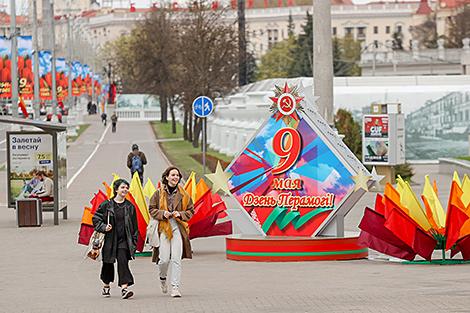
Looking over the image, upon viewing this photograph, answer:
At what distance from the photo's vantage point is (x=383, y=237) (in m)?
19.3

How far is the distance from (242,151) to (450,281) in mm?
5056

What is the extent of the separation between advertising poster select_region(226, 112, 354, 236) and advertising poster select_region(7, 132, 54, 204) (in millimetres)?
9036

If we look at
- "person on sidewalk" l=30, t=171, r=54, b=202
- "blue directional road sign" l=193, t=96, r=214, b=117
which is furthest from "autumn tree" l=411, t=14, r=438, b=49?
"person on sidewalk" l=30, t=171, r=54, b=202

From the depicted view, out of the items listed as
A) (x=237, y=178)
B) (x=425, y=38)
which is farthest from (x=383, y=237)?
(x=425, y=38)

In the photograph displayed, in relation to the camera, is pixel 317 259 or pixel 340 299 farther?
pixel 317 259

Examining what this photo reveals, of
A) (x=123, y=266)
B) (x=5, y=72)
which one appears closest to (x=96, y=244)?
(x=123, y=266)

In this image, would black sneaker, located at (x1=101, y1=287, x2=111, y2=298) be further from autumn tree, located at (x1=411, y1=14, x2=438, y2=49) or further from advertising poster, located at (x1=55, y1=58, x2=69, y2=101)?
autumn tree, located at (x1=411, y1=14, x2=438, y2=49)

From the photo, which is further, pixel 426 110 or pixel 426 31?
pixel 426 31

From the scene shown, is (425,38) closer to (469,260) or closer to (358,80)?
(358,80)

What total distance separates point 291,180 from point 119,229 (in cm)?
533

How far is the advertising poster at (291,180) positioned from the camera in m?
20.2

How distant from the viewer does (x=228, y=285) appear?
55.5ft

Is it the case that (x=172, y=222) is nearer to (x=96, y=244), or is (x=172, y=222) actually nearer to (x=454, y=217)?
(x=96, y=244)

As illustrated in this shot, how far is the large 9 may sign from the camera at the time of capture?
20.2 metres
